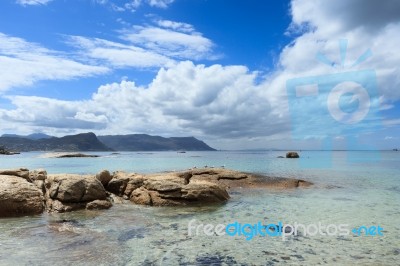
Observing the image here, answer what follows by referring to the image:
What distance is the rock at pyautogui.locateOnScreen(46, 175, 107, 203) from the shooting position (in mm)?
21750

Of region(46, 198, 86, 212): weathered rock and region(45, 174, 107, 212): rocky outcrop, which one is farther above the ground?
region(45, 174, 107, 212): rocky outcrop

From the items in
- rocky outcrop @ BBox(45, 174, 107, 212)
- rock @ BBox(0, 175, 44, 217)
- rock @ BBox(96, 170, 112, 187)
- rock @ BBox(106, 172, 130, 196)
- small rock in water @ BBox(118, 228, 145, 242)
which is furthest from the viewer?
rock @ BBox(96, 170, 112, 187)

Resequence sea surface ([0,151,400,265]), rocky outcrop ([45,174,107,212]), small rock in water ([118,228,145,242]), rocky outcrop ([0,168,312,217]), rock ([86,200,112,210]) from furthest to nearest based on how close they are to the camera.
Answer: rock ([86,200,112,210]) → rocky outcrop ([45,174,107,212]) → rocky outcrop ([0,168,312,217]) → small rock in water ([118,228,145,242]) → sea surface ([0,151,400,265])

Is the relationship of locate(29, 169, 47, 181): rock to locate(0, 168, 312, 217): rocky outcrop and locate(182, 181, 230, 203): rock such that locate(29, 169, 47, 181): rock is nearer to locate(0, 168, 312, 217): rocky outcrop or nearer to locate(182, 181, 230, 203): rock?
locate(0, 168, 312, 217): rocky outcrop

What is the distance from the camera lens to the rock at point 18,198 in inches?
762

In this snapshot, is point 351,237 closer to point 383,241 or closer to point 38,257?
point 383,241

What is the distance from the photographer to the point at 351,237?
584 inches

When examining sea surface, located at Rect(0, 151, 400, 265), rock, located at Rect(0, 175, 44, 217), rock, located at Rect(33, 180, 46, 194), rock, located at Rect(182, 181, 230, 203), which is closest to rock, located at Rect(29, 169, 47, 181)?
rock, located at Rect(33, 180, 46, 194)

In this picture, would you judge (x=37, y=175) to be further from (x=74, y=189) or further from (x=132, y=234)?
(x=132, y=234)

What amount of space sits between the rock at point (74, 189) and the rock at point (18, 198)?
118 cm

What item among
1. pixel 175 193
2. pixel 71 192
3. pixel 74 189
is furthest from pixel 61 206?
pixel 175 193

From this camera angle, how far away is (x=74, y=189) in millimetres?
22000

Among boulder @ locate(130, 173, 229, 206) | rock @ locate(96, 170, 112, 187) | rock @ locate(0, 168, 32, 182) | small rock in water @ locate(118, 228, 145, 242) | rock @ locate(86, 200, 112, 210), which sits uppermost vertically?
rock @ locate(0, 168, 32, 182)

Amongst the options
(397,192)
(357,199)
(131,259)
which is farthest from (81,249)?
(397,192)
